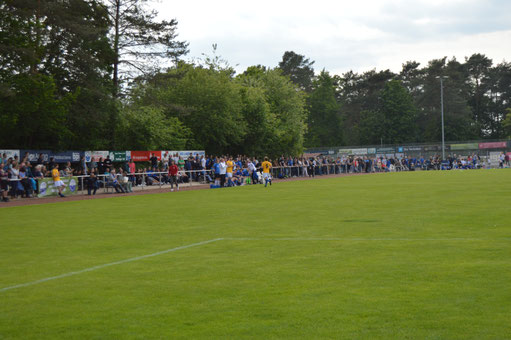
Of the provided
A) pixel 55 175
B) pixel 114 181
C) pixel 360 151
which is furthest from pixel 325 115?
pixel 55 175

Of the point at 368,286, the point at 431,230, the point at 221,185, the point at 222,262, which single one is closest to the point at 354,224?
the point at 431,230

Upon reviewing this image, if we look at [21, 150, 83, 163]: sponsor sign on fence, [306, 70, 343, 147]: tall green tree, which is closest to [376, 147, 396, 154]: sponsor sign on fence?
[306, 70, 343, 147]: tall green tree

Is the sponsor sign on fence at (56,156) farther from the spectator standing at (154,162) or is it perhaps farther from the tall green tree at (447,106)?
the tall green tree at (447,106)

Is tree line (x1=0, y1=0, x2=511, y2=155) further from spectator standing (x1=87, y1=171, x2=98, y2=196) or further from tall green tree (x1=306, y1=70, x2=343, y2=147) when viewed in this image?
tall green tree (x1=306, y1=70, x2=343, y2=147)

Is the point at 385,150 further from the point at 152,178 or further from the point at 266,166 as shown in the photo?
the point at 152,178

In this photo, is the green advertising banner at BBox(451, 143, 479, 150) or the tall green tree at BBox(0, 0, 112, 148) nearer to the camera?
the tall green tree at BBox(0, 0, 112, 148)

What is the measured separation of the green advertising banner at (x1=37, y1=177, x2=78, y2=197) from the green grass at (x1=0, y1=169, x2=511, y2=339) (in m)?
15.4

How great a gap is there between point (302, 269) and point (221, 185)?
94.0ft

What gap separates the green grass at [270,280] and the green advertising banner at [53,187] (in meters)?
15.4

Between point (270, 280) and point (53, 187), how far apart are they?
24.7 metres

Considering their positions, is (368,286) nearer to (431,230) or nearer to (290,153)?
(431,230)

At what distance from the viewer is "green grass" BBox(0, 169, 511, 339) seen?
5.18 meters

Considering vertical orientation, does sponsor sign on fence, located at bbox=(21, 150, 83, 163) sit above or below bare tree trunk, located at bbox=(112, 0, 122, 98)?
below

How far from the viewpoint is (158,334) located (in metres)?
5.02
